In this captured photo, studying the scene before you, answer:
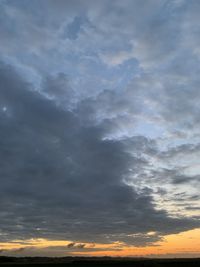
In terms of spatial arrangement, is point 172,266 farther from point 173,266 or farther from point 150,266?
point 150,266

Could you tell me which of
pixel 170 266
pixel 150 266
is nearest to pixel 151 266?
pixel 150 266

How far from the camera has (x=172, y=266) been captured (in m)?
193

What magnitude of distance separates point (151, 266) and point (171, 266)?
30448mm

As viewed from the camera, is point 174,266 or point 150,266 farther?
point 174,266

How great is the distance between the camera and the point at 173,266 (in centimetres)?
19275

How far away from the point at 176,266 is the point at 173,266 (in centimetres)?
152

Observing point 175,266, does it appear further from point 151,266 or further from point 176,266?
point 151,266

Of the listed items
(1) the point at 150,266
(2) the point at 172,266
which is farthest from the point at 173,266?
(1) the point at 150,266

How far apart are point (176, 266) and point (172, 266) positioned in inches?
78.3

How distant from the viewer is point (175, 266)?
19275 cm

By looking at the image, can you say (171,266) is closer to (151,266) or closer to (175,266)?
(175,266)

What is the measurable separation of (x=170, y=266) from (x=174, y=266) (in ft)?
8.19

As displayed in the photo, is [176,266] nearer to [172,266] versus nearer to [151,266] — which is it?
[172,266]

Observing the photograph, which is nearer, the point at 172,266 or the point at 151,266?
the point at 151,266
